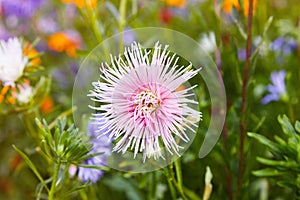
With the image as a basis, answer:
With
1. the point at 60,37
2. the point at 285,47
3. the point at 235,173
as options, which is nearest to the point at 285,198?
the point at 235,173

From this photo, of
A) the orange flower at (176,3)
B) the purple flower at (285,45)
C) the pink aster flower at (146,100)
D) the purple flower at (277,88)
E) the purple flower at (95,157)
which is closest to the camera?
the pink aster flower at (146,100)

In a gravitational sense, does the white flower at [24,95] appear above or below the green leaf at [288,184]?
above

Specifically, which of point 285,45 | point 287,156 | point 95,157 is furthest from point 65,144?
point 285,45

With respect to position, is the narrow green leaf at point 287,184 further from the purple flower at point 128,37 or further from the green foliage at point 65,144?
the purple flower at point 128,37

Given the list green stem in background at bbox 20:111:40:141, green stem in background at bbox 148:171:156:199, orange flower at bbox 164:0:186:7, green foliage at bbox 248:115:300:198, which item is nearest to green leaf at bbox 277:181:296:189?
green foliage at bbox 248:115:300:198

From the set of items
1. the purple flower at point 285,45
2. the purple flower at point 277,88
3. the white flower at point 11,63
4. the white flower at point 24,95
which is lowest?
the white flower at point 24,95

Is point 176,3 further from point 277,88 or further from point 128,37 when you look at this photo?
point 277,88

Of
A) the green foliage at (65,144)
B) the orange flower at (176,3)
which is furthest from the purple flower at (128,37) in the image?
the green foliage at (65,144)
